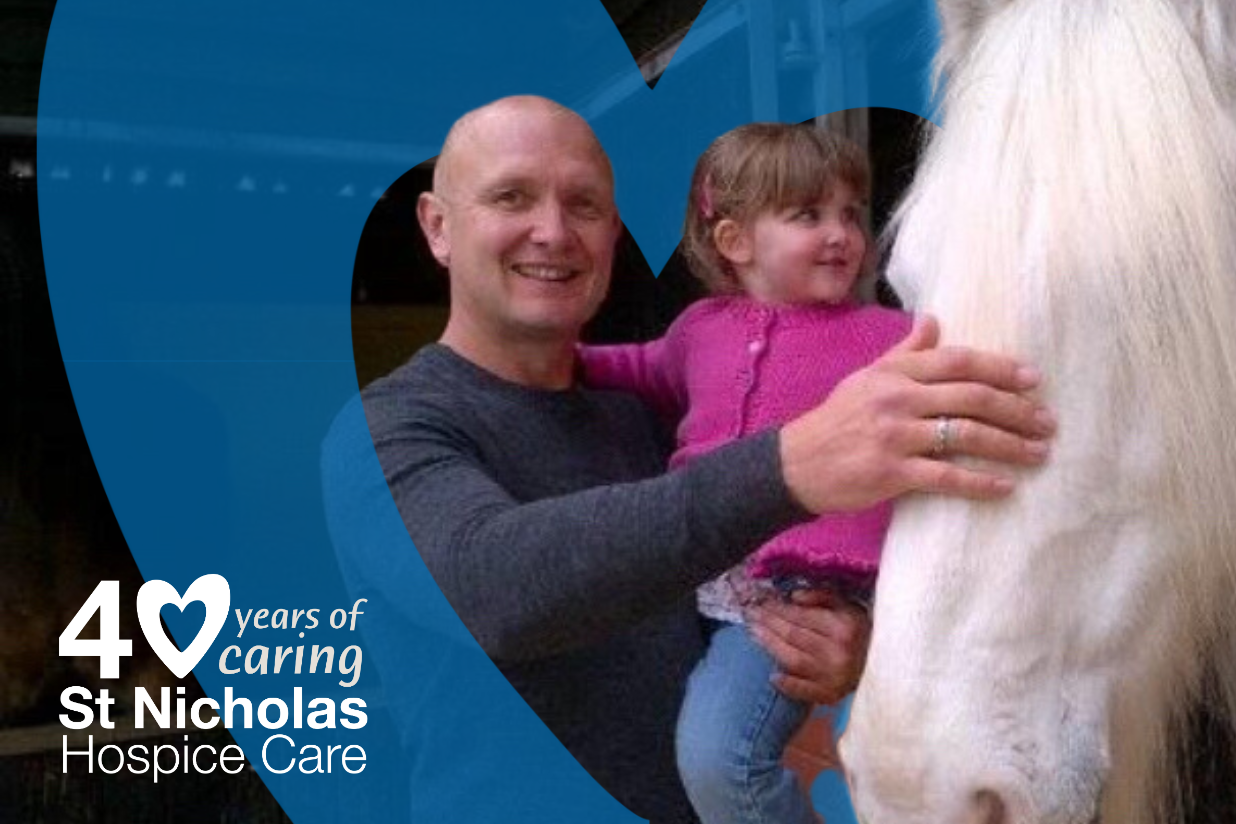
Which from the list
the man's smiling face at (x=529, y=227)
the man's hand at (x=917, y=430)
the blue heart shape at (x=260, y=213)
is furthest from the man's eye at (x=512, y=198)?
the man's hand at (x=917, y=430)

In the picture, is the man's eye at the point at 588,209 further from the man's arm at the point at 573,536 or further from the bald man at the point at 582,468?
the man's arm at the point at 573,536

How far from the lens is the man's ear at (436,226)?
1012 mm

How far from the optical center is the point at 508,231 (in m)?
0.94

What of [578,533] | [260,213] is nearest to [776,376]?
[578,533]

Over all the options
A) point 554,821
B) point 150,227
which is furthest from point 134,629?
point 554,821

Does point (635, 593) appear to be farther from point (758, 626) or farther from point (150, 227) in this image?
point (150, 227)

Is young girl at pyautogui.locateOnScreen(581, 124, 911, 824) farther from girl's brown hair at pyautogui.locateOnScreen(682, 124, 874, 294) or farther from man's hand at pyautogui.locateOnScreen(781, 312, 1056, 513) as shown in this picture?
man's hand at pyautogui.locateOnScreen(781, 312, 1056, 513)

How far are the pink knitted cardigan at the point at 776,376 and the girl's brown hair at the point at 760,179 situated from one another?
4cm

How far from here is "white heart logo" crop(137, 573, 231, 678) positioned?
1.19 m

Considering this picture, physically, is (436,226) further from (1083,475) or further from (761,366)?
(1083,475)

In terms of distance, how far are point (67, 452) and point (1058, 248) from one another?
0.88 meters

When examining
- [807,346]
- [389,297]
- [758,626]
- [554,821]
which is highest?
[389,297]

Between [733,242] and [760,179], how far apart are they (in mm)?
47

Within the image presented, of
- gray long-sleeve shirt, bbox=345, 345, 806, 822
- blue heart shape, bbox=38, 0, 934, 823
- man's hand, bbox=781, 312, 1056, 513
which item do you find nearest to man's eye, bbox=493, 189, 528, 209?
gray long-sleeve shirt, bbox=345, 345, 806, 822
